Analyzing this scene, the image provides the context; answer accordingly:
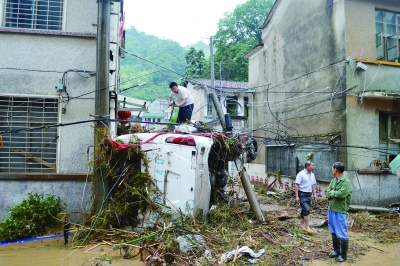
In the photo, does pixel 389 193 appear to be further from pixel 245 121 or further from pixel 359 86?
pixel 245 121

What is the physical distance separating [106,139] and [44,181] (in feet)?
7.04

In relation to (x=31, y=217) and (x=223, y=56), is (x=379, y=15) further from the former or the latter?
(x=223, y=56)

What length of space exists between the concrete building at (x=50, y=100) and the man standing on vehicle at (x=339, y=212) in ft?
17.4

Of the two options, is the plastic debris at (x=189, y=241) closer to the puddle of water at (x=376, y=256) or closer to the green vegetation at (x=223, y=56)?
the puddle of water at (x=376, y=256)

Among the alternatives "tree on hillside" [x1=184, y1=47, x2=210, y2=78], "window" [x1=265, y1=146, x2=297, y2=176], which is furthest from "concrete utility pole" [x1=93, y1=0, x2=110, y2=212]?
"tree on hillside" [x1=184, y1=47, x2=210, y2=78]

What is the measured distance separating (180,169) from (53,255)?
2787 mm

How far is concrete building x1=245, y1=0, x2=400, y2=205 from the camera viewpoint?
10.4 m

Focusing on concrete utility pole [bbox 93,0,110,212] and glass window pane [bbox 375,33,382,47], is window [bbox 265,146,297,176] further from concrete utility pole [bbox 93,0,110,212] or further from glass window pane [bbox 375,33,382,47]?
concrete utility pole [bbox 93,0,110,212]

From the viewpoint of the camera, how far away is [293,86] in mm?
13383

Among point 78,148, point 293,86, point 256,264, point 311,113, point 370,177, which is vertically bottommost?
point 256,264

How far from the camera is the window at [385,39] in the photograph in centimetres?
1099

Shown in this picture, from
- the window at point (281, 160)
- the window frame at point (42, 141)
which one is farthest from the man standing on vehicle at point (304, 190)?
the window frame at point (42, 141)

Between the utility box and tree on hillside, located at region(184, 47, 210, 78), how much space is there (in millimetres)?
27754

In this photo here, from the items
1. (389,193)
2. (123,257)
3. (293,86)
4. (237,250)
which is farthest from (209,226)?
(293,86)
